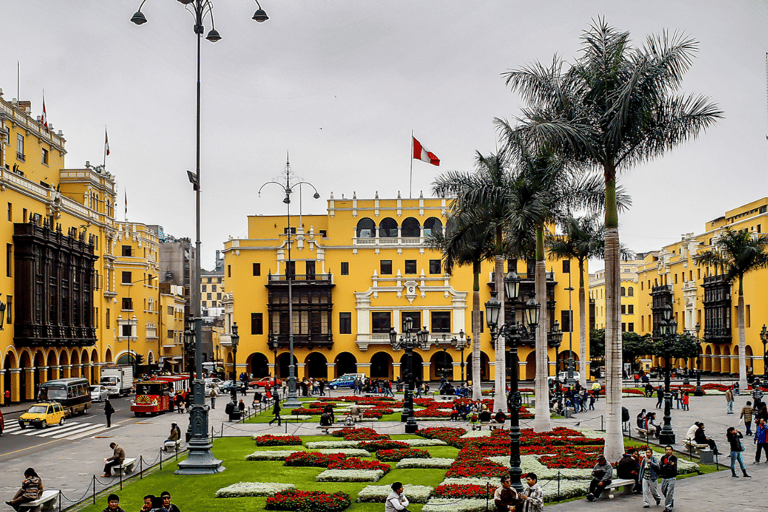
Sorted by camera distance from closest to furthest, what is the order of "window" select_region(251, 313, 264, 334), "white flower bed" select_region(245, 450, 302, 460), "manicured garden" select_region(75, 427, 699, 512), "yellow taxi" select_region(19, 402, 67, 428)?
"manicured garden" select_region(75, 427, 699, 512) → "white flower bed" select_region(245, 450, 302, 460) → "yellow taxi" select_region(19, 402, 67, 428) → "window" select_region(251, 313, 264, 334)

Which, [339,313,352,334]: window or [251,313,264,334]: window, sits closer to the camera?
[339,313,352,334]: window

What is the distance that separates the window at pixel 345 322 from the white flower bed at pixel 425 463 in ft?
172

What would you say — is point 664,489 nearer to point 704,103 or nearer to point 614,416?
point 614,416

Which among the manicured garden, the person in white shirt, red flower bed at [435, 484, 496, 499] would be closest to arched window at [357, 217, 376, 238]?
the manicured garden

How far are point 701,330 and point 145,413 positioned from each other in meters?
67.2

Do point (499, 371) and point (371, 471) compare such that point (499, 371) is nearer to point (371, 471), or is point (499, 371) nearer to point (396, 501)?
point (371, 471)

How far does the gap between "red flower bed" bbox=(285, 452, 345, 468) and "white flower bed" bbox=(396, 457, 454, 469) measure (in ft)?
7.03

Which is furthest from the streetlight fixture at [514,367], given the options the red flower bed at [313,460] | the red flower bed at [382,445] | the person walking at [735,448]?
the red flower bed at [382,445]

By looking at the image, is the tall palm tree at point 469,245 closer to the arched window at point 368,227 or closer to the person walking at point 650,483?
the person walking at point 650,483

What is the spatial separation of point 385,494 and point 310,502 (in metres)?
2.06

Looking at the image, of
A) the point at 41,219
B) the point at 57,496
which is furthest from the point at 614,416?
the point at 41,219

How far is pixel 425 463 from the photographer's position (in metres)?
24.3

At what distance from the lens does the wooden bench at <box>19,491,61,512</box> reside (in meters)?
17.7

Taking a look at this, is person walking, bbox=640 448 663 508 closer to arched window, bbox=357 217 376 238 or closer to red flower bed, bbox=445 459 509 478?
red flower bed, bbox=445 459 509 478
